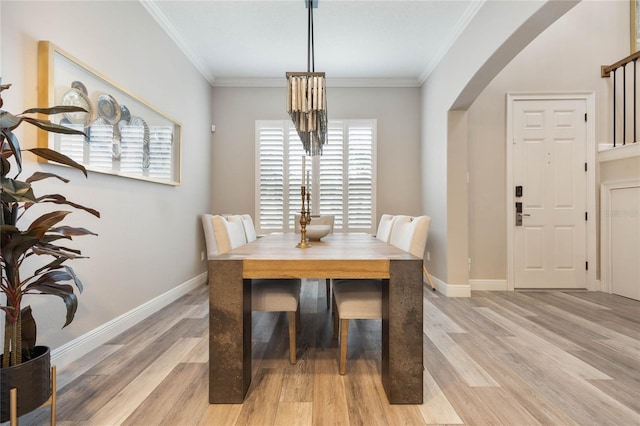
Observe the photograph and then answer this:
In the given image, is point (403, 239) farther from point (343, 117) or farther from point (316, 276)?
point (343, 117)

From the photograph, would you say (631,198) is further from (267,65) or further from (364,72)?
(267,65)

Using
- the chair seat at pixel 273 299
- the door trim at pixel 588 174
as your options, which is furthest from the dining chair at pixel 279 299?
the door trim at pixel 588 174

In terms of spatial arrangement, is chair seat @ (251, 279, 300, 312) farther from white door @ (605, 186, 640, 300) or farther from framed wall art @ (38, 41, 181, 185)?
white door @ (605, 186, 640, 300)

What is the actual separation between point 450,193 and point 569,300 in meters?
1.70

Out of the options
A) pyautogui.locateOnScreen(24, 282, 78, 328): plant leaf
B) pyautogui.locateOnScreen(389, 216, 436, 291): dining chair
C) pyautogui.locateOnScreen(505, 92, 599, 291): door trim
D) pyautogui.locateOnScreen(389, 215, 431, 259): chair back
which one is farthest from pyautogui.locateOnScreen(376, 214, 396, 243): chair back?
pyautogui.locateOnScreen(24, 282, 78, 328): plant leaf

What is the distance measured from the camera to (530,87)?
148 inches

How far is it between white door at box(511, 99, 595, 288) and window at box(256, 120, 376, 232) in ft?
6.13

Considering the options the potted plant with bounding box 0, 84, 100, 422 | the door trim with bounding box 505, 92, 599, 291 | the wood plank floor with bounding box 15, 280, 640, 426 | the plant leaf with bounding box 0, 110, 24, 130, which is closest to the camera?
the plant leaf with bounding box 0, 110, 24, 130

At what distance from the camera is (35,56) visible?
1.73m

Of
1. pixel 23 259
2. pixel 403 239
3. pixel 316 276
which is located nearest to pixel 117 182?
pixel 23 259

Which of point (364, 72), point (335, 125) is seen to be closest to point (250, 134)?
point (335, 125)

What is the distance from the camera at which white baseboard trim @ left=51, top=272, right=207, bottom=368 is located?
1868 millimetres

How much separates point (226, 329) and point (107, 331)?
4.33 feet

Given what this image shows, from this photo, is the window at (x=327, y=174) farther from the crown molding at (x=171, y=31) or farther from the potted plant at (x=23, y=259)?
the potted plant at (x=23, y=259)
